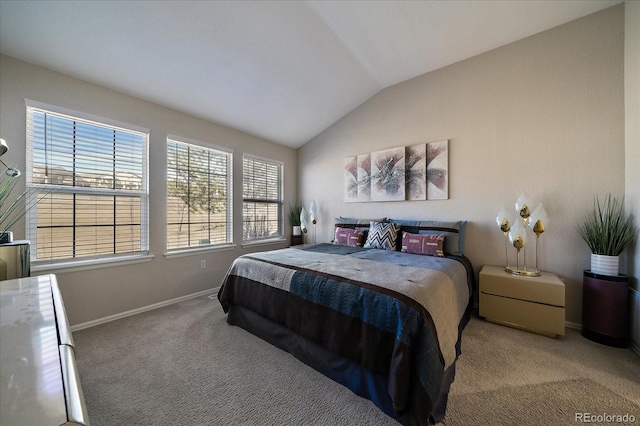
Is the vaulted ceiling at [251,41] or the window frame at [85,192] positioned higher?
the vaulted ceiling at [251,41]

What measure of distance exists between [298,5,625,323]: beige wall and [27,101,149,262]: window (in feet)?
11.0

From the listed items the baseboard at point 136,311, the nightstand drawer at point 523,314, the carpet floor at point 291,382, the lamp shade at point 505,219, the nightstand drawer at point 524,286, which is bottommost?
the carpet floor at point 291,382

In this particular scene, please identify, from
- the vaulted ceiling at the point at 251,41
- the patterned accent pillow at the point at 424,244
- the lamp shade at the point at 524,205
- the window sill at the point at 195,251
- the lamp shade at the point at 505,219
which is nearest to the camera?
the vaulted ceiling at the point at 251,41

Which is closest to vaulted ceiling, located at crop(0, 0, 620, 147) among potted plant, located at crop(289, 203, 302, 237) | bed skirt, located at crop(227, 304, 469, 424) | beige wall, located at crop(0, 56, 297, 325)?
beige wall, located at crop(0, 56, 297, 325)

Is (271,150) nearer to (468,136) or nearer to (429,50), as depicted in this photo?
(429,50)

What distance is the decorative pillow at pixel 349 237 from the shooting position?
328 cm

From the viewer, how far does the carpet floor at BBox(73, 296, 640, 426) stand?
136cm

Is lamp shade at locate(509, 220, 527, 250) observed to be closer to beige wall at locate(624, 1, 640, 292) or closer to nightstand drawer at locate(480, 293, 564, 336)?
nightstand drawer at locate(480, 293, 564, 336)

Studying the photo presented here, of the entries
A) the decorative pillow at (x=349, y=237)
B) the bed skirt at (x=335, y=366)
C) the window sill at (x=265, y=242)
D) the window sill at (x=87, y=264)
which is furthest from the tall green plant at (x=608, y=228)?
the window sill at (x=87, y=264)

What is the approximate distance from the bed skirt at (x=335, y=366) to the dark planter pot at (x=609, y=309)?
1041 millimetres

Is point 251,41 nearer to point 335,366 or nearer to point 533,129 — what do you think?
point 335,366

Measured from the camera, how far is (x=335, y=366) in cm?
164

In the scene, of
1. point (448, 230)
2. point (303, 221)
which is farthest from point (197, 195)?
point (448, 230)

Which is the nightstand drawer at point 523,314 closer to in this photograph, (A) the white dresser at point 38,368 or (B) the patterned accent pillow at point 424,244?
(B) the patterned accent pillow at point 424,244
